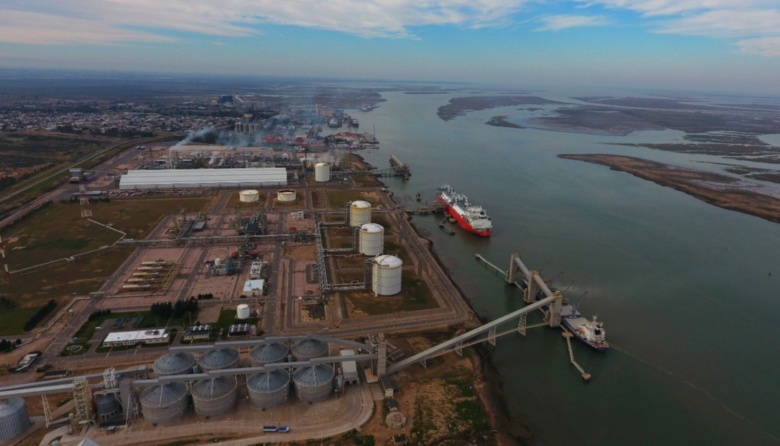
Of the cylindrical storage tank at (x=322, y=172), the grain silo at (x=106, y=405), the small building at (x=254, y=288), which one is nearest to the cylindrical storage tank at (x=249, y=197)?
the cylindrical storage tank at (x=322, y=172)

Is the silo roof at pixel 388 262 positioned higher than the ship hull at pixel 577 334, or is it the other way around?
the silo roof at pixel 388 262

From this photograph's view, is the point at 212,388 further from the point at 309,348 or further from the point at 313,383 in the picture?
the point at 309,348

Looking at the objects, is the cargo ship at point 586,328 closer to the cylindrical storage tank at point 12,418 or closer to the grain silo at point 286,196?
the cylindrical storage tank at point 12,418

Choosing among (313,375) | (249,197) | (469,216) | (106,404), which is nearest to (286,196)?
(249,197)

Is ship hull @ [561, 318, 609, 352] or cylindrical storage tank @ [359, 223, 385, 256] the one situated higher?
cylindrical storage tank @ [359, 223, 385, 256]

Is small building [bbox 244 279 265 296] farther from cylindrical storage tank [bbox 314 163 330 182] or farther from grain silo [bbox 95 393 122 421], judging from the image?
cylindrical storage tank [bbox 314 163 330 182]

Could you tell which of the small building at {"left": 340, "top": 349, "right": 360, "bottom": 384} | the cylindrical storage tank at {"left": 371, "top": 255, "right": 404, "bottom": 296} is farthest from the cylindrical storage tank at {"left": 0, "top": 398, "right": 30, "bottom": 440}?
the cylindrical storage tank at {"left": 371, "top": 255, "right": 404, "bottom": 296}

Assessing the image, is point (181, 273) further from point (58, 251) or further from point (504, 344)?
point (504, 344)
